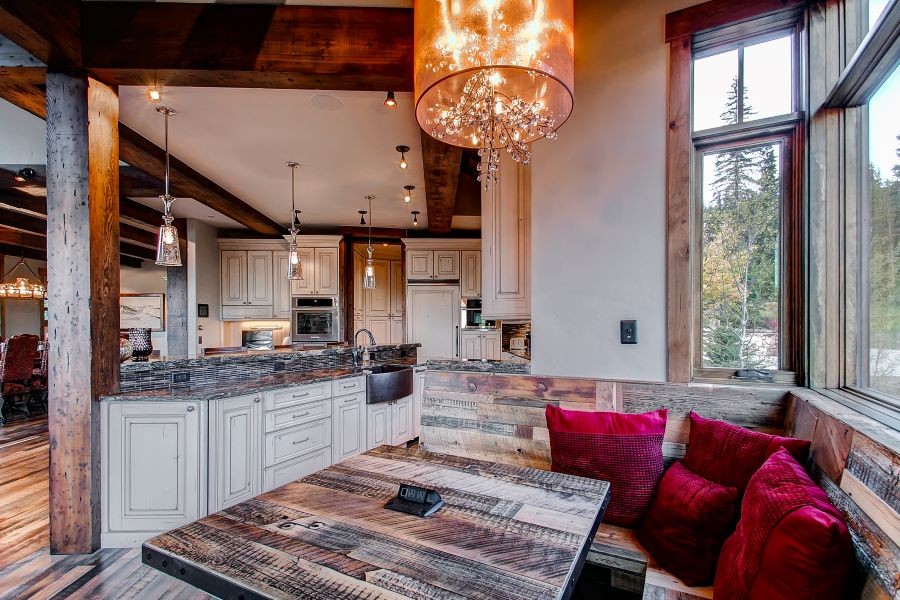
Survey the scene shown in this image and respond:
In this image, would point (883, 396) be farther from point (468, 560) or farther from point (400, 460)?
point (400, 460)

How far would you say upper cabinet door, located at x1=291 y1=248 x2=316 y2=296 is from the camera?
21.9 feet

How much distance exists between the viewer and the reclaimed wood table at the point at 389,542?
0.83m

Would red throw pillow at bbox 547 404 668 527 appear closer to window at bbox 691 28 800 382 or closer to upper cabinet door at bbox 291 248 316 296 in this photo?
window at bbox 691 28 800 382

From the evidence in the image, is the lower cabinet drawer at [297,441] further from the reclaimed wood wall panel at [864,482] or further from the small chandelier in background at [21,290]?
the small chandelier in background at [21,290]

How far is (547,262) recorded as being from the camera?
7.04 ft

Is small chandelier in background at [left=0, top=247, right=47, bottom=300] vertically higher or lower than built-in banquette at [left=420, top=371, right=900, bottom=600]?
higher

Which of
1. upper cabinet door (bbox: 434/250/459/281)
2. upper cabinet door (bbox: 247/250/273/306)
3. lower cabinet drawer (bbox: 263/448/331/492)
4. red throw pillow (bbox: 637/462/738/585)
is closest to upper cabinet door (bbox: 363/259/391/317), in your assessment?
upper cabinet door (bbox: 434/250/459/281)

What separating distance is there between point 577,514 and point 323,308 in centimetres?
599

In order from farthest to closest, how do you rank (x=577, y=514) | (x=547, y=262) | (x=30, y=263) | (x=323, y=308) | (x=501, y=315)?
(x=30, y=263) < (x=323, y=308) < (x=501, y=315) < (x=547, y=262) < (x=577, y=514)

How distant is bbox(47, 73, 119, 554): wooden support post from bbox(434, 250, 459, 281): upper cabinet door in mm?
4809

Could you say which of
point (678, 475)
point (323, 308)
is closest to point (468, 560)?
point (678, 475)

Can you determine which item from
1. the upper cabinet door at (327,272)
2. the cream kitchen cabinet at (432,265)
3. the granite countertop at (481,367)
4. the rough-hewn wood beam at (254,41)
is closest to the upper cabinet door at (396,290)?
the cream kitchen cabinet at (432,265)

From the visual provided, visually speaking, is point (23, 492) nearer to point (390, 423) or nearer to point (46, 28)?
point (390, 423)

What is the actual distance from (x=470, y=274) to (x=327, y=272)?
2.31 m
